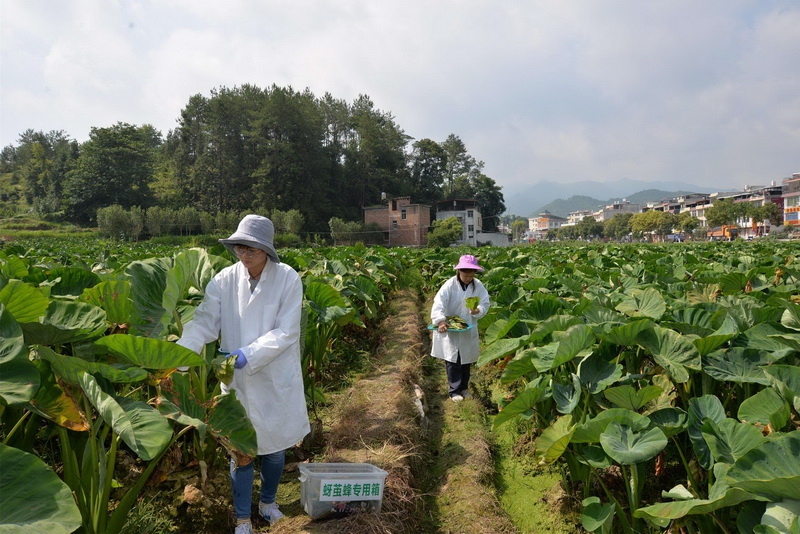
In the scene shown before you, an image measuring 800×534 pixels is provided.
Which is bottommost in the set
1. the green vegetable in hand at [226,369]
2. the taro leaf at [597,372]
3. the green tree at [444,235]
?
the taro leaf at [597,372]

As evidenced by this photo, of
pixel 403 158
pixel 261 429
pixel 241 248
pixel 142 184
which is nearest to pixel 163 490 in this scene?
pixel 261 429

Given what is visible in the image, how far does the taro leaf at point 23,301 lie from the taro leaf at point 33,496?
2.43 feet

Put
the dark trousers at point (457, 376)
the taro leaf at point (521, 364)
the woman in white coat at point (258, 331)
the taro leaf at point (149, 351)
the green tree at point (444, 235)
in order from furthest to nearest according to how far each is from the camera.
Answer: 1. the green tree at point (444, 235)
2. the dark trousers at point (457, 376)
3. the taro leaf at point (521, 364)
4. the woman in white coat at point (258, 331)
5. the taro leaf at point (149, 351)

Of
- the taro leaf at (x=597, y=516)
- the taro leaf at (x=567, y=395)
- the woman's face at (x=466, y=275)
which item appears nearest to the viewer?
the taro leaf at (x=597, y=516)

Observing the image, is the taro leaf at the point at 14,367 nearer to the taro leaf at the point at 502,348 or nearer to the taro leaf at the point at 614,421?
the taro leaf at the point at 614,421

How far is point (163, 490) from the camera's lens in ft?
9.11

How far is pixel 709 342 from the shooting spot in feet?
8.30

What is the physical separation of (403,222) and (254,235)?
4345cm

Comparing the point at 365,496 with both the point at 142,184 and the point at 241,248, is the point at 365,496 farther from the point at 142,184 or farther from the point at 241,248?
the point at 142,184

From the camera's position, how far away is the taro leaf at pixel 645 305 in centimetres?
336

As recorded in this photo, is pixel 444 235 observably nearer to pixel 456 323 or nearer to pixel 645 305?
pixel 456 323

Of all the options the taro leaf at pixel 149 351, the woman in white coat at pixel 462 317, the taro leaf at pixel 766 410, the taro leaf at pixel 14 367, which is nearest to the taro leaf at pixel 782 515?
the taro leaf at pixel 766 410

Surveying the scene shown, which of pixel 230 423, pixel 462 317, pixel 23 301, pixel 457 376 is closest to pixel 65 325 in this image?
pixel 23 301

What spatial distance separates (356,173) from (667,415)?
5517cm
